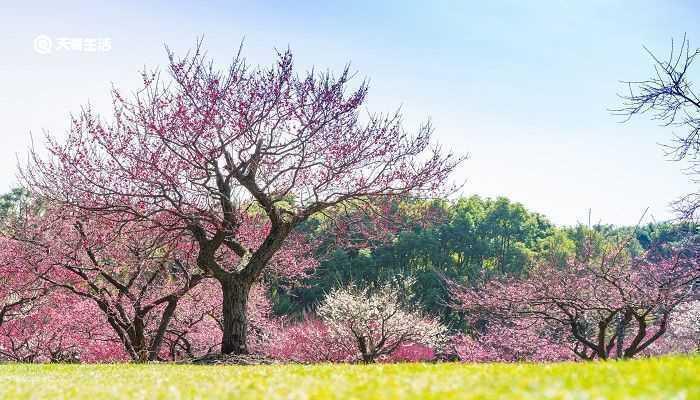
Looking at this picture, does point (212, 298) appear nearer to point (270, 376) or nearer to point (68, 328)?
point (68, 328)

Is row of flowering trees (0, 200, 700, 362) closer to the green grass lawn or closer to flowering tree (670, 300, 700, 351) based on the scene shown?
flowering tree (670, 300, 700, 351)

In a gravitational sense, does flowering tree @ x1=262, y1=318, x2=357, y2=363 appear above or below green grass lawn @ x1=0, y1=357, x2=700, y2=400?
below

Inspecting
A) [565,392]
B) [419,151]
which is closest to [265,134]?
[419,151]

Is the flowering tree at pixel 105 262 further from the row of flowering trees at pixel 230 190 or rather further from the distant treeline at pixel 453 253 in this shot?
the distant treeline at pixel 453 253

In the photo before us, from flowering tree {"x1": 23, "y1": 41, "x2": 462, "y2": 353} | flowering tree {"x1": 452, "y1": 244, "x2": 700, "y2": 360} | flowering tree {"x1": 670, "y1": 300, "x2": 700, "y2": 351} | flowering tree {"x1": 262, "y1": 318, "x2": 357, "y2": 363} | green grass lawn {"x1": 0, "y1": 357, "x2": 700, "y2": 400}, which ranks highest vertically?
flowering tree {"x1": 23, "y1": 41, "x2": 462, "y2": 353}

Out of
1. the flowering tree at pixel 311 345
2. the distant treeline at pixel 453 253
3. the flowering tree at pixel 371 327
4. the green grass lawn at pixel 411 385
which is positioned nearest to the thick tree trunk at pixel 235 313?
the green grass lawn at pixel 411 385

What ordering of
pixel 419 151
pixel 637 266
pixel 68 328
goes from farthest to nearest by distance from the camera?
1. pixel 68 328
2. pixel 637 266
3. pixel 419 151

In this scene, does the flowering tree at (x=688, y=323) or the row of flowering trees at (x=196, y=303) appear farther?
the flowering tree at (x=688, y=323)

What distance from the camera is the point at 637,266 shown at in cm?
2019

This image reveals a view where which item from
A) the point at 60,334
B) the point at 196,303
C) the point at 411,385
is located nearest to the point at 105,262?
the point at 196,303

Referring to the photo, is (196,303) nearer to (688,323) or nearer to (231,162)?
(231,162)

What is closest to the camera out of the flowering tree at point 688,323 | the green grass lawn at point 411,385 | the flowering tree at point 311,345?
the green grass lawn at point 411,385

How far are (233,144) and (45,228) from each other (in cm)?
717

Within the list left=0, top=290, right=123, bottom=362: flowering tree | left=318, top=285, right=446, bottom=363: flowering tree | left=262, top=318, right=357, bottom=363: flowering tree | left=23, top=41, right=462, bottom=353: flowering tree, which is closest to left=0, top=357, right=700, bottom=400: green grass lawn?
left=23, top=41, right=462, bottom=353: flowering tree
